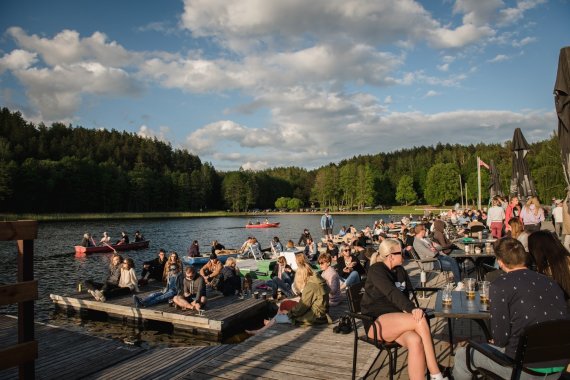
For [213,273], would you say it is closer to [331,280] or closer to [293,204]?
[331,280]

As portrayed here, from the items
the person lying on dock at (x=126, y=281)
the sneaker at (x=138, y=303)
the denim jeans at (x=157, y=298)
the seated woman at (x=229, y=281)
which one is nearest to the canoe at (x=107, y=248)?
the person lying on dock at (x=126, y=281)

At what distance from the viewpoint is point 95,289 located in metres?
12.2

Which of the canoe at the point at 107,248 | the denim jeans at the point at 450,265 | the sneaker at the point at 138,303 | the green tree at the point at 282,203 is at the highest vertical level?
the green tree at the point at 282,203

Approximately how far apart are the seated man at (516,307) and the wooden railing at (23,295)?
3586 millimetres

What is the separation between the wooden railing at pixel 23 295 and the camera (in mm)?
2865

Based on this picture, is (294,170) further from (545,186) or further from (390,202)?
(545,186)

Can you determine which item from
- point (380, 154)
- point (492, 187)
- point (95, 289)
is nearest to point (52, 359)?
point (95, 289)

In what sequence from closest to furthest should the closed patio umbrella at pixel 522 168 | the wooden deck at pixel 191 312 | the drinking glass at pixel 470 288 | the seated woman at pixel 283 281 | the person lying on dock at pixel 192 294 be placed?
1. the drinking glass at pixel 470 288
2. the wooden deck at pixel 191 312
3. the person lying on dock at pixel 192 294
4. the seated woman at pixel 283 281
5. the closed patio umbrella at pixel 522 168

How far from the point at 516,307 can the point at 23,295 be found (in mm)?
3906

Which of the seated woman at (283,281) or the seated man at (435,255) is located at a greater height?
the seated man at (435,255)

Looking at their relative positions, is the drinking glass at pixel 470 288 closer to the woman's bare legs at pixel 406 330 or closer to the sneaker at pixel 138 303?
the woman's bare legs at pixel 406 330

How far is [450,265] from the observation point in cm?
954

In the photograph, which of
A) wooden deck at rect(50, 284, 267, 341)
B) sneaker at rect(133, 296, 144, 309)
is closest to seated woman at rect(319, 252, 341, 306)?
wooden deck at rect(50, 284, 267, 341)

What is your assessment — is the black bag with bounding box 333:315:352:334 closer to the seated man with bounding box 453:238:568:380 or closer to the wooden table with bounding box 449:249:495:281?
the seated man with bounding box 453:238:568:380
